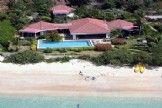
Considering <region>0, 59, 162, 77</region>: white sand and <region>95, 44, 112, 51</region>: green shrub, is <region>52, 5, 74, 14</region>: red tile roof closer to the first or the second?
<region>95, 44, 112, 51</region>: green shrub

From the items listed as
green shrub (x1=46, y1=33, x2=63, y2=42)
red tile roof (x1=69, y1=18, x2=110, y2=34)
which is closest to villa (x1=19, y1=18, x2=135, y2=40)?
red tile roof (x1=69, y1=18, x2=110, y2=34)

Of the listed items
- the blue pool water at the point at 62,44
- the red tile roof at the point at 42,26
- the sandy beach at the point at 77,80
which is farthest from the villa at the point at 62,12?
the sandy beach at the point at 77,80

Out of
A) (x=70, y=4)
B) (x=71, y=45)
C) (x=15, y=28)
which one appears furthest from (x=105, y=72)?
(x=70, y=4)

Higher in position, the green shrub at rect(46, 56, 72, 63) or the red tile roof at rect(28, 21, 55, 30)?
the red tile roof at rect(28, 21, 55, 30)

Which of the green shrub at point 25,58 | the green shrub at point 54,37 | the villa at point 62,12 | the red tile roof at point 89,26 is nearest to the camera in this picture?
the green shrub at point 25,58

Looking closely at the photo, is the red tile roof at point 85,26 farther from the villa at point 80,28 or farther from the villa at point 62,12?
the villa at point 62,12

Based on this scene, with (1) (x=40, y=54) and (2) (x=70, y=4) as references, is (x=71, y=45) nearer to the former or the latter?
(1) (x=40, y=54)

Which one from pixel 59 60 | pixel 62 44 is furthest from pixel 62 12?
pixel 59 60
